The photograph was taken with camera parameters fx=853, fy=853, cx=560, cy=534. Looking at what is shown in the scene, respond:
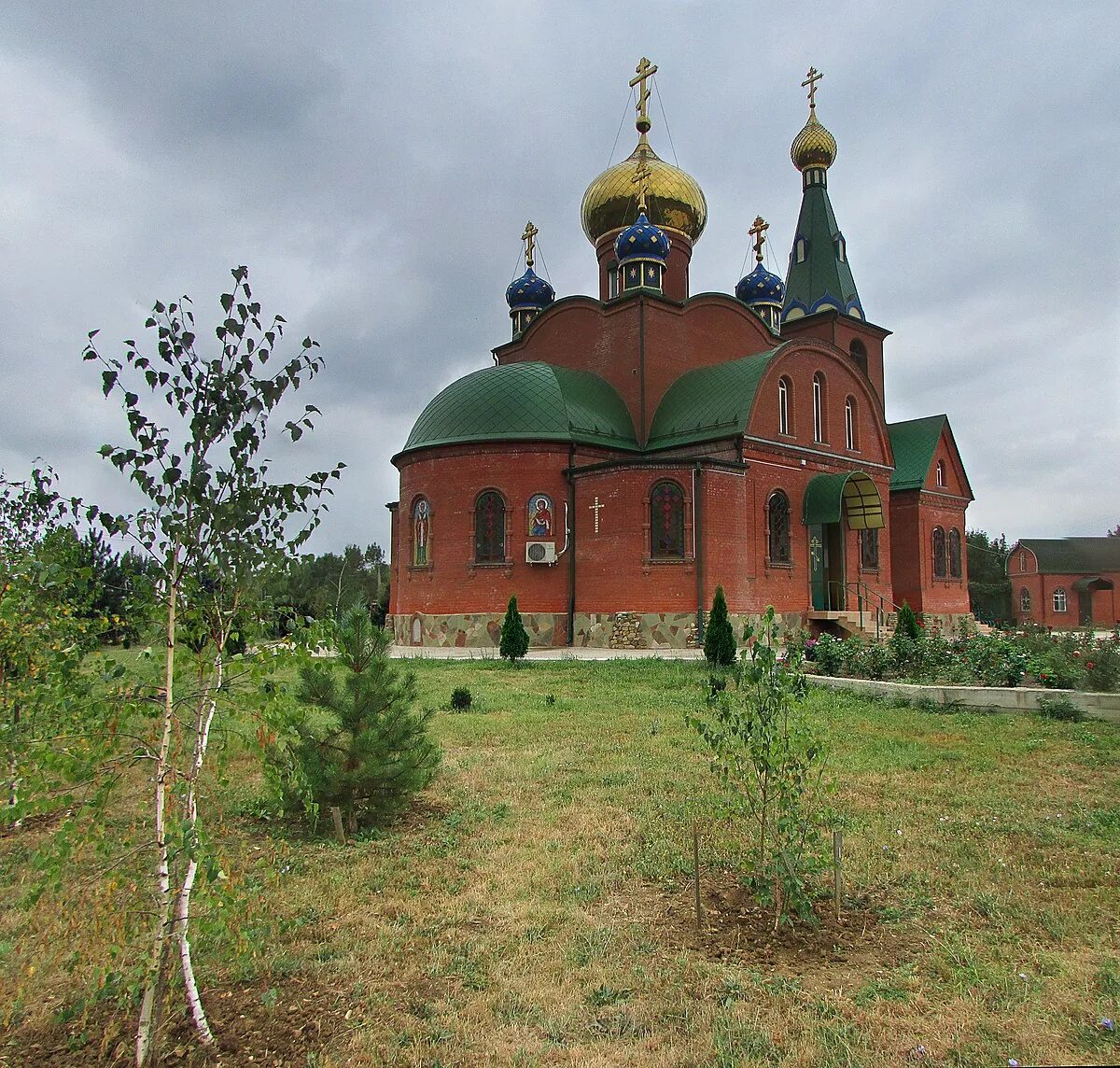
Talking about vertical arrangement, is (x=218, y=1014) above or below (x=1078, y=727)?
below

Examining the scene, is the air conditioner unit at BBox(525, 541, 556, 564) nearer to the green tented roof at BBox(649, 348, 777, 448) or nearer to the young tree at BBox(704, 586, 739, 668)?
the green tented roof at BBox(649, 348, 777, 448)

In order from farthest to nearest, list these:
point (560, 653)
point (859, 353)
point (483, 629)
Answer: point (859, 353)
point (483, 629)
point (560, 653)

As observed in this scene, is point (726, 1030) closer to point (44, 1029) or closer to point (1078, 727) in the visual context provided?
point (44, 1029)

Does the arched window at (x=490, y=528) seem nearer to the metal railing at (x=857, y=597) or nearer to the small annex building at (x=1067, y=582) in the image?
the metal railing at (x=857, y=597)

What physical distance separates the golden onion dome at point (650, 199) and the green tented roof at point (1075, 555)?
76.7 feet

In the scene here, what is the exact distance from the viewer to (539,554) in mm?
16812

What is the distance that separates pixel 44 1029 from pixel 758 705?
9.41ft

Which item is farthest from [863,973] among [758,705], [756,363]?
[756,363]

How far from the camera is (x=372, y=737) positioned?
480 cm

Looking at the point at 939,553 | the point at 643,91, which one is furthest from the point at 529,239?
the point at 939,553

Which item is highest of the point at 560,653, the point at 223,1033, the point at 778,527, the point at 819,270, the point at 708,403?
the point at 819,270

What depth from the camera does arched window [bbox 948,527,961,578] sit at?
2317 cm

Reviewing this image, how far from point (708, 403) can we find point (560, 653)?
6.21 meters

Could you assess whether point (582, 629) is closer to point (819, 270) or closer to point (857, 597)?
point (857, 597)
